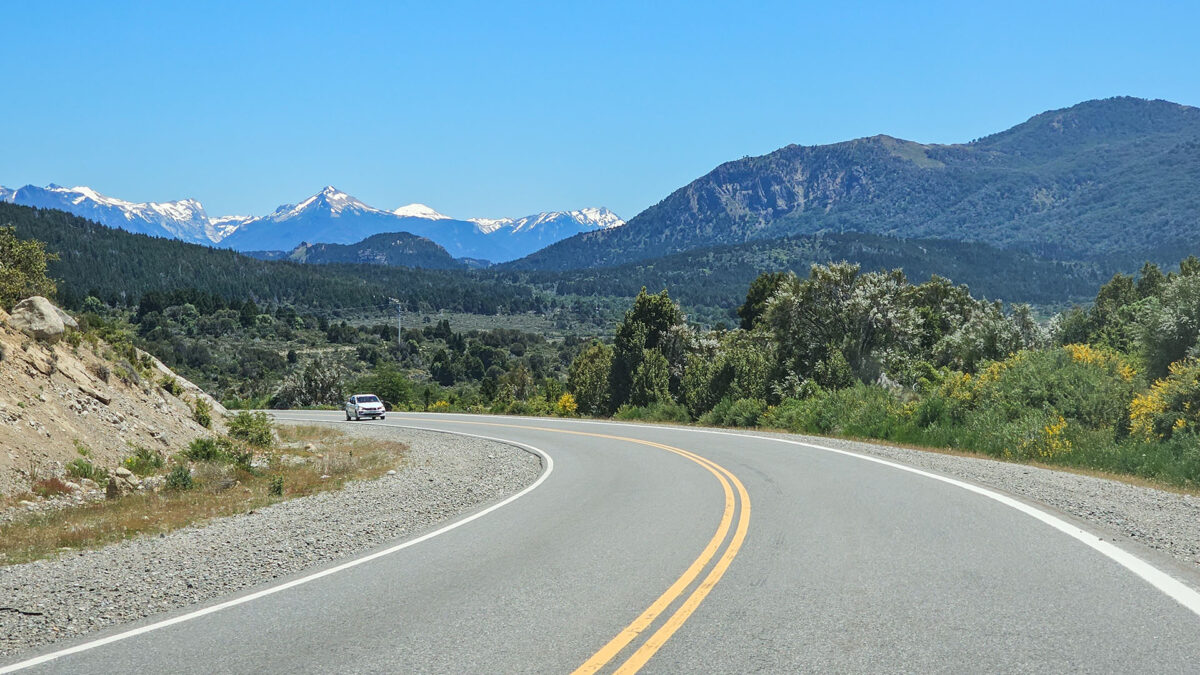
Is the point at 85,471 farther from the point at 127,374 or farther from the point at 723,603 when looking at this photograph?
the point at 723,603

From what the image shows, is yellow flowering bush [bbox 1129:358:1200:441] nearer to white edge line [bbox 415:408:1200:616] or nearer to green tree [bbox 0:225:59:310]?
white edge line [bbox 415:408:1200:616]

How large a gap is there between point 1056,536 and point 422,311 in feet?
590

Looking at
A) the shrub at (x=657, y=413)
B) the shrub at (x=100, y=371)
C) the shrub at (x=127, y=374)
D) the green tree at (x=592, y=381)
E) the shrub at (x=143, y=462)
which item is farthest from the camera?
the green tree at (x=592, y=381)

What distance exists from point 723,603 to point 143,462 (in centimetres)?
1555

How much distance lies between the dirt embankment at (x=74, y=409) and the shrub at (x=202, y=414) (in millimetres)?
153

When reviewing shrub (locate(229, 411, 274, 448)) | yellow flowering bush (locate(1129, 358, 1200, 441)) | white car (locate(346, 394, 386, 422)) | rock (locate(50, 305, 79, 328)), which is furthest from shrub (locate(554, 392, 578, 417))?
yellow flowering bush (locate(1129, 358, 1200, 441))

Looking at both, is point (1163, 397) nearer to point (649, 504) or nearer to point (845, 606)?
point (649, 504)

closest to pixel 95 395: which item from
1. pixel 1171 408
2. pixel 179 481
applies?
pixel 179 481

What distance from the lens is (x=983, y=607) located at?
5.96m

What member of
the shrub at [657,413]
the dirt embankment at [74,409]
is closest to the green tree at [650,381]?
the shrub at [657,413]

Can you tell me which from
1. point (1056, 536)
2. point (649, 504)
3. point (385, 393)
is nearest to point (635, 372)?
point (385, 393)

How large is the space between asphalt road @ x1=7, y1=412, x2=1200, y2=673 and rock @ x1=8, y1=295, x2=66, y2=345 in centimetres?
1405

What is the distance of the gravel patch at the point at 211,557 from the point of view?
654 centimetres

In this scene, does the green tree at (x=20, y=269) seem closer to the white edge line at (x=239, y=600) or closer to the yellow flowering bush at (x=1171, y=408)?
the white edge line at (x=239, y=600)
